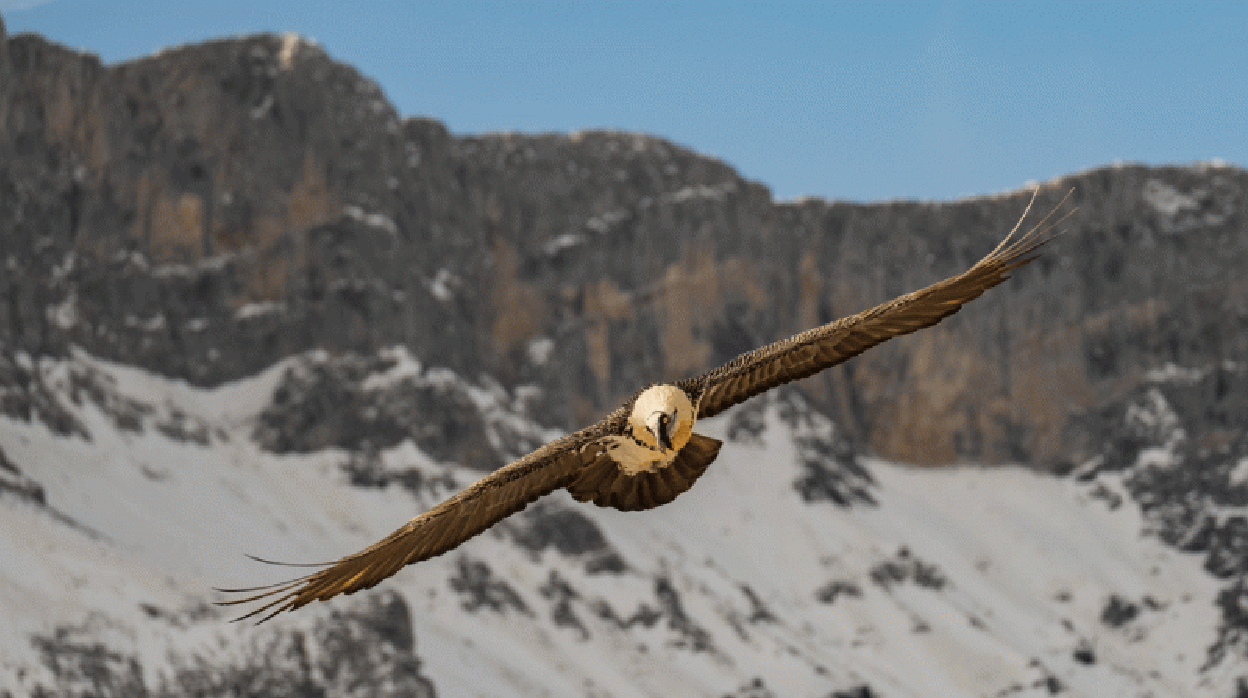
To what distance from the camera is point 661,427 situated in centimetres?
1867

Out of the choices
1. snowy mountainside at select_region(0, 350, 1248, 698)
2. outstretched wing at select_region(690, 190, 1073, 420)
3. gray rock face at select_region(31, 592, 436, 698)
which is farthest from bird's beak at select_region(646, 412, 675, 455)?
gray rock face at select_region(31, 592, 436, 698)

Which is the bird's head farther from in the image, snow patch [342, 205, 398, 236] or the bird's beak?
snow patch [342, 205, 398, 236]

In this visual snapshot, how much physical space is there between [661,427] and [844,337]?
2.82m

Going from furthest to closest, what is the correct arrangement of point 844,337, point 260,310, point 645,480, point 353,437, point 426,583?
point 260,310, point 353,437, point 426,583, point 844,337, point 645,480

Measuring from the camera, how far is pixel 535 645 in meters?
151

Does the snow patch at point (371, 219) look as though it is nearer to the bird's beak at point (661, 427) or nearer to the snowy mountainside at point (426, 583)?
the snowy mountainside at point (426, 583)

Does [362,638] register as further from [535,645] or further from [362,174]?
[362,174]

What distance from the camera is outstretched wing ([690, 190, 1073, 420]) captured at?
19.6 meters

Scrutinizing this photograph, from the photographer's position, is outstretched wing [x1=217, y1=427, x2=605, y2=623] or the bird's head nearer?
outstretched wing [x1=217, y1=427, x2=605, y2=623]

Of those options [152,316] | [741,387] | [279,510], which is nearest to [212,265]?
[152,316]

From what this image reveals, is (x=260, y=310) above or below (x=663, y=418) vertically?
above

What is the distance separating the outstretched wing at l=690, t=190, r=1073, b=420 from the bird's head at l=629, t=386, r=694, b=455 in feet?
3.14

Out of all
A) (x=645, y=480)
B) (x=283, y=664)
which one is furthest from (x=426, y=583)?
(x=645, y=480)

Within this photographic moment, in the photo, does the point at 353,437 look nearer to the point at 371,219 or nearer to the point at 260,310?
the point at 260,310
